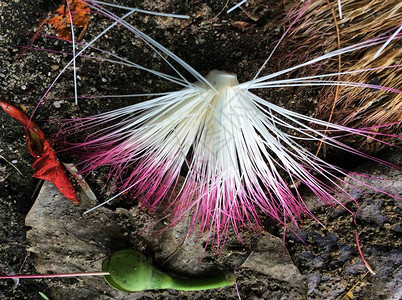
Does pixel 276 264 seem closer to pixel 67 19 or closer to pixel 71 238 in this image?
pixel 71 238

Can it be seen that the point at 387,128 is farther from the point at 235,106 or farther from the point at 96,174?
the point at 96,174

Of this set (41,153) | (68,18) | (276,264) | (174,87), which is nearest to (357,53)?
(174,87)

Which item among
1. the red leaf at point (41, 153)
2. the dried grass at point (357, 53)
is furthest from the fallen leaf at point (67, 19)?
the dried grass at point (357, 53)

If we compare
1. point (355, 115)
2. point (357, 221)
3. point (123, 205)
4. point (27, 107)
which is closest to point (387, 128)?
point (355, 115)

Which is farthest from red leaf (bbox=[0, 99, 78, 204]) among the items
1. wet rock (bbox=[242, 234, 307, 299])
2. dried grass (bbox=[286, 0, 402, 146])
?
dried grass (bbox=[286, 0, 402, 146])

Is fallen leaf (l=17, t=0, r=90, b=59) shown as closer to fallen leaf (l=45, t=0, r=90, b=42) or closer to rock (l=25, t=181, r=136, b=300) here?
fallen leaf (l=45, t=0, r=90, b=42)

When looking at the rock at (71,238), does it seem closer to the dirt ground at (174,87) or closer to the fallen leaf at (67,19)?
the dirt ground at (174,87)
